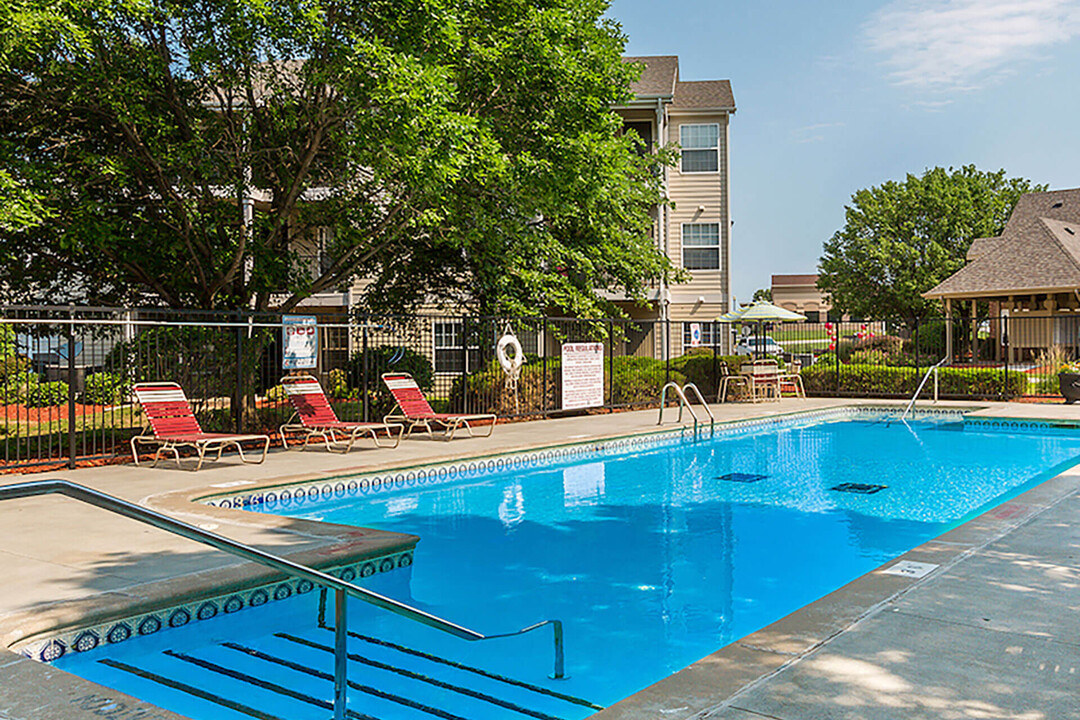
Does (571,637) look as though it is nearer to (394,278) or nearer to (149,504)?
(149,504)

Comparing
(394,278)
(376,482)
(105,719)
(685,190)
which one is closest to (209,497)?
(376,482)

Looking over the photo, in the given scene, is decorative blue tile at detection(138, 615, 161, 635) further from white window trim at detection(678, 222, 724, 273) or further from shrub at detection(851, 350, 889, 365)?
white window trim at detection(678, 222, 724, 273)

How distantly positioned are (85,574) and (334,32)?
9002 millimetres

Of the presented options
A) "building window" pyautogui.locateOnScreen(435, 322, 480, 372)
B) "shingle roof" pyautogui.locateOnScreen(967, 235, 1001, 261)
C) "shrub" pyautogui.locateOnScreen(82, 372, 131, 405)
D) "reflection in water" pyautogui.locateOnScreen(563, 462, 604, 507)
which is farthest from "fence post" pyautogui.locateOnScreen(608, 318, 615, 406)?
"shingle roof" pyautogui.locateOnScreen(967, 235, 1001, 261)

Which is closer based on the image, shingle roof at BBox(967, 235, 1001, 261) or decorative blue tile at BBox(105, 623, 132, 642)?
decorative blue tile at BBox(105, 623, 132, 642)

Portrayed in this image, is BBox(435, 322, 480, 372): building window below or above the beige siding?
below

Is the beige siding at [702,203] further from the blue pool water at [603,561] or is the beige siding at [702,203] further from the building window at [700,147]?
the blue pool water at [603,561]

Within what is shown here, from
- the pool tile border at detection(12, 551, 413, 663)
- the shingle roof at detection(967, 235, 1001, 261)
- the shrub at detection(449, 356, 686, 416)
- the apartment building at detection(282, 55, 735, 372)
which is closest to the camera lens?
the pool tile border at detection(12, 551, 413, 663)

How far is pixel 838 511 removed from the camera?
30.2 feet

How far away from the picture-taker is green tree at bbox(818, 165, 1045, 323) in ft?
131

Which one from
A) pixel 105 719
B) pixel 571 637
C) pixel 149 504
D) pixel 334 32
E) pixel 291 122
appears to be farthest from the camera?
pixel 291 122

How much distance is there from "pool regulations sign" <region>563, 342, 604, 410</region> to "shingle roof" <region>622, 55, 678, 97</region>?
1115 cm

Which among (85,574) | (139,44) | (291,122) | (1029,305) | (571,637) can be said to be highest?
(139,44)

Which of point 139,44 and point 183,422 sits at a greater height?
point 139,44
